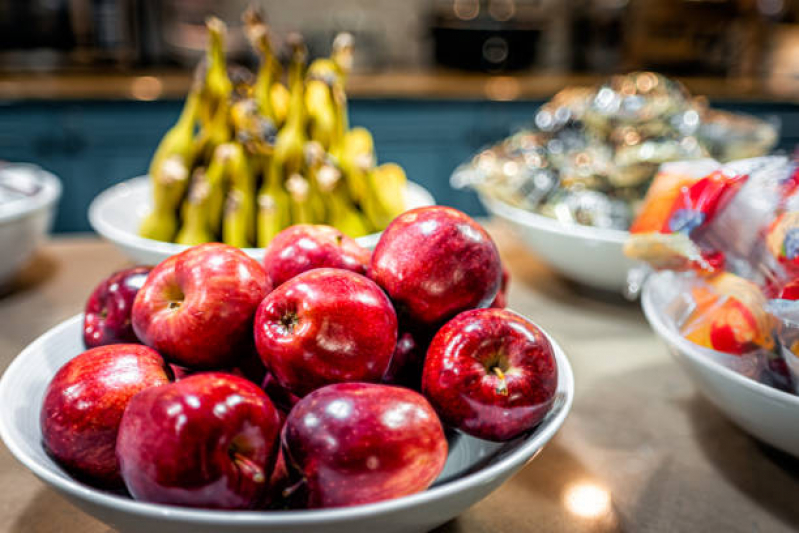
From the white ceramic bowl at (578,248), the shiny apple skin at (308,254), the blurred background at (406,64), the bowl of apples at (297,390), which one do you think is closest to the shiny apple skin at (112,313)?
the bowl of apples at (297,390)

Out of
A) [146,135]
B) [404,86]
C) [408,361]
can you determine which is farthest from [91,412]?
[404,86]

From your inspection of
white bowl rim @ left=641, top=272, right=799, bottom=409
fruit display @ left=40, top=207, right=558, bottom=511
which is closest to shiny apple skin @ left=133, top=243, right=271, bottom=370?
fruit display @ left=40, top=207, right=558, bottom=511

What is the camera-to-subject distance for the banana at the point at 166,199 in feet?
2.60

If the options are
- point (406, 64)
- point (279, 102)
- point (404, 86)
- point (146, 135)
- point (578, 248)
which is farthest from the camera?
point (406, 64)

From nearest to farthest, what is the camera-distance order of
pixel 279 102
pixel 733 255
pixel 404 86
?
pixel 733 255 < pixel 279 102 < pixel 404 86

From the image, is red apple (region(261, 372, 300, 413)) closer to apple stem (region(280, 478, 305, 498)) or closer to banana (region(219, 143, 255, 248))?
apple stem (region(280, 478, 305, 498))

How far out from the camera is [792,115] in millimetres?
2564

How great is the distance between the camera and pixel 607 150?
90 centimetres

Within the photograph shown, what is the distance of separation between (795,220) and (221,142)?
25.1 inches

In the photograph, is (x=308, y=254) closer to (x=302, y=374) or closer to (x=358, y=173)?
(x=302, y=374)

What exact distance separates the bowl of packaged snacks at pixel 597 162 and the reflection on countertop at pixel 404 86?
142 cm

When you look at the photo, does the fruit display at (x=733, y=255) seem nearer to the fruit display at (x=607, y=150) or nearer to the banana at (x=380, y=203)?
the fruit display at (x=607, y=150)

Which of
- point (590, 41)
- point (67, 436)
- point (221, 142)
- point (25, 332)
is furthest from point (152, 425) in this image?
point (590, 41)

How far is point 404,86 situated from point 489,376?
2.16m
